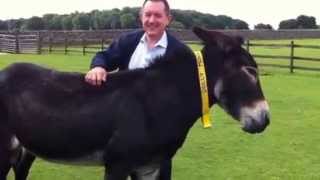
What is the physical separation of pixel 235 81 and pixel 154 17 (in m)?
0.83

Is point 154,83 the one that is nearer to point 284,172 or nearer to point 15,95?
point 15,95

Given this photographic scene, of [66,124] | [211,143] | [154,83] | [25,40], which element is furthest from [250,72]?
[25,40]

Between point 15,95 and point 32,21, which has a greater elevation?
point 15,95

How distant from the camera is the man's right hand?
4.69 m

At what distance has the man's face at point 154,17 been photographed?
480 centimetres

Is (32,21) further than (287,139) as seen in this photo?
Yes

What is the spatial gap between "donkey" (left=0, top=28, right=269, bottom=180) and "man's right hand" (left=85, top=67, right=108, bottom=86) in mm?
42

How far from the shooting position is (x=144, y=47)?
16.5ft

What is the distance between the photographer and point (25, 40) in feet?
151

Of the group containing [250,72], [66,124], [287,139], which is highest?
[250,72]

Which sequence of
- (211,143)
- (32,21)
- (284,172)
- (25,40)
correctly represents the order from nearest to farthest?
(284,172) < (211,143) < (25,40) < (32,21)

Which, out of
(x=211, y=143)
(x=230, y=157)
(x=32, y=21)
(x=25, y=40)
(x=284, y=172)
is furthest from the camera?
(x=32, y=21)

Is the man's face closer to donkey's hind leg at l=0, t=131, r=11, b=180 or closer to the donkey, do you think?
the donkey

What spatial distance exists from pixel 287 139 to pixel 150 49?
595cm
